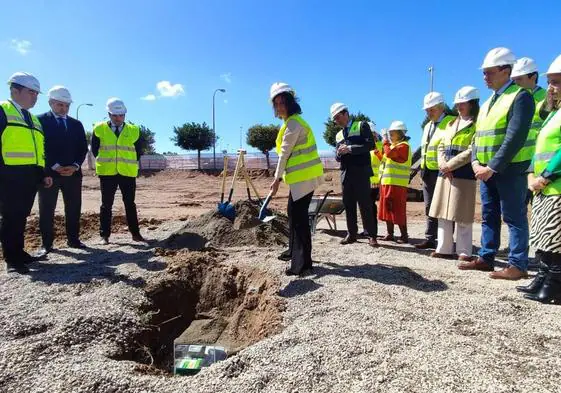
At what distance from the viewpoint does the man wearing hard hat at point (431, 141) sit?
18.1 ft

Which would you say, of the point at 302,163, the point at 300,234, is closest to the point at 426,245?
the point at 300,234

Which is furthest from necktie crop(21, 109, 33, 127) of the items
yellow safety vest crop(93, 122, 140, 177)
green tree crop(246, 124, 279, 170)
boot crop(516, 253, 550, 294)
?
green tree crop(246, 124, 279, 170)

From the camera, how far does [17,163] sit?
14.8ft

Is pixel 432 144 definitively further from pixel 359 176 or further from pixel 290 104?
pixel 290 104

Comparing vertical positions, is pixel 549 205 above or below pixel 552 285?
above

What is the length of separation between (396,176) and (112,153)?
422cm

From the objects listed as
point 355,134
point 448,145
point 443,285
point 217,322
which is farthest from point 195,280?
point 448,145

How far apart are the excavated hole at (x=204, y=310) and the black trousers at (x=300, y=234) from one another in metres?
0.31

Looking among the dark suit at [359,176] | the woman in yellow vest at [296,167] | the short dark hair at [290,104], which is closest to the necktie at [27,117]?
the woman in yellow vest at [296,167]

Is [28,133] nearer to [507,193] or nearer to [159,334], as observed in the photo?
[159,334]

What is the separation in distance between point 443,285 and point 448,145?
1973 millimetres

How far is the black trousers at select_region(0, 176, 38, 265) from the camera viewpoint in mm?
4473

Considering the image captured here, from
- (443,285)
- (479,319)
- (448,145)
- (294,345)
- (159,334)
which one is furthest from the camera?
(448,145)

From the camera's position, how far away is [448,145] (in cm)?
502
